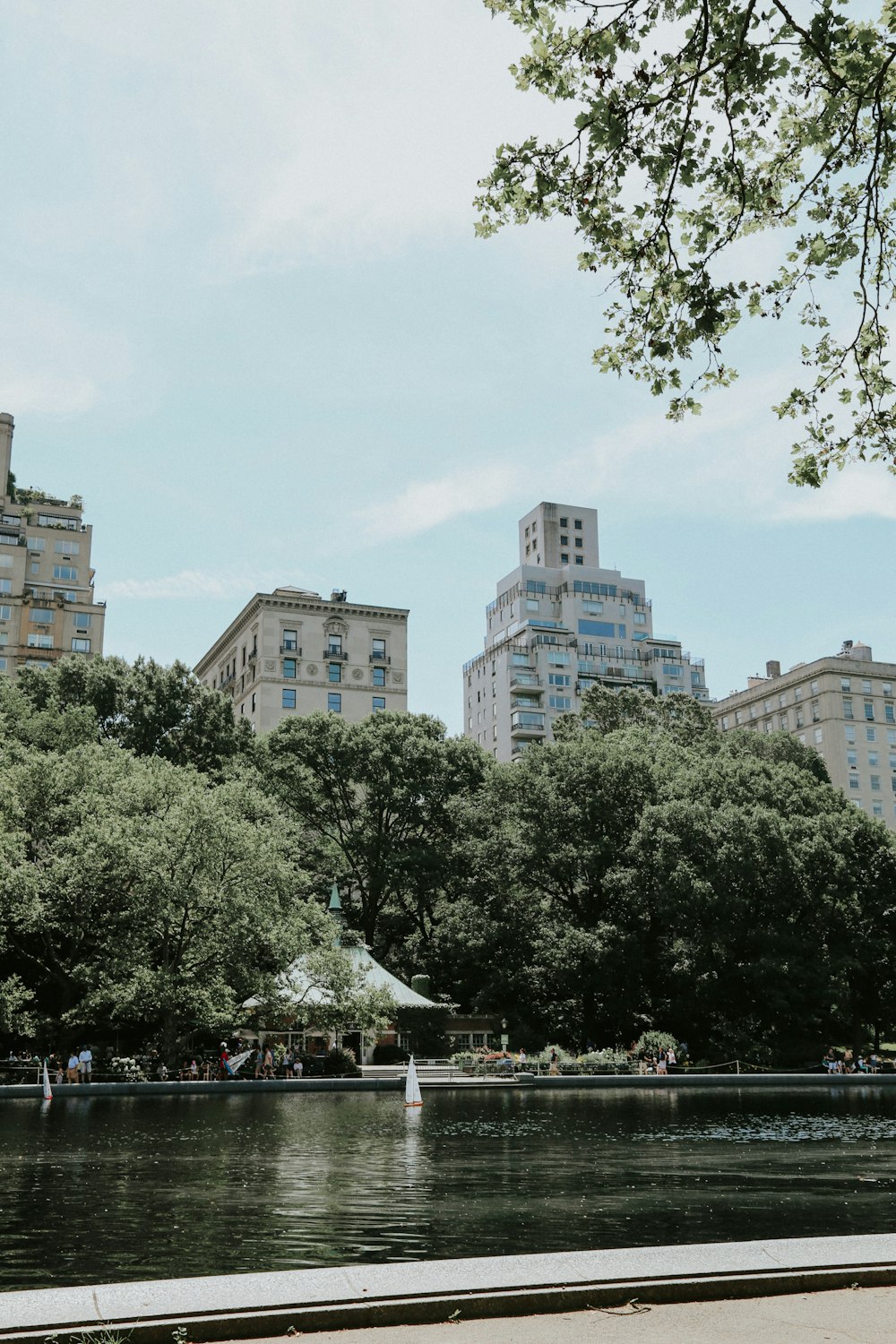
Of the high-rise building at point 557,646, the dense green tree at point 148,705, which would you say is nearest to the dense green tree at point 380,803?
the dense green tree at point 148,705

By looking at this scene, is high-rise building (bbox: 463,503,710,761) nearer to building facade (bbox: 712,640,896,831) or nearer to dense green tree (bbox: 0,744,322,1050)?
building facade (bbox: 712,640,896,831)

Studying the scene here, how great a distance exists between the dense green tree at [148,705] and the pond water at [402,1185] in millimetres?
39439

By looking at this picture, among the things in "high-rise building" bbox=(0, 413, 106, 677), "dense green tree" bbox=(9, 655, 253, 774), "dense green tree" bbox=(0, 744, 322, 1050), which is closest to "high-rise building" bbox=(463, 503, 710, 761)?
"high-rise building" bbox=(0, 413, 106, 677)

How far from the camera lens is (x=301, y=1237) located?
508 inches

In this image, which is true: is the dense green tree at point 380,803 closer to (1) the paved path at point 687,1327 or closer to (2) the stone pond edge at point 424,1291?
(2) the stone pond edge at point 424,1291

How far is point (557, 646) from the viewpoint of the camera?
134 metres

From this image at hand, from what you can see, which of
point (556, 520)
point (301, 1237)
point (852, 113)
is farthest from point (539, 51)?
point (556, 520)

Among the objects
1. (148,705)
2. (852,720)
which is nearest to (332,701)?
(148,705)

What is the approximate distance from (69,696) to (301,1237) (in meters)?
63.6

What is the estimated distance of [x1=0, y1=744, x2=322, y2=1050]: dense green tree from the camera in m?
47.6

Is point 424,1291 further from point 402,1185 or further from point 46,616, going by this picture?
point 46,616

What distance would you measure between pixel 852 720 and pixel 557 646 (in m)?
32.6

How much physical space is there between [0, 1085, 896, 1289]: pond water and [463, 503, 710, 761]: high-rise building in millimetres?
98323

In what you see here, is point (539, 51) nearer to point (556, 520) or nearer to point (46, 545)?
point (46, 545)
